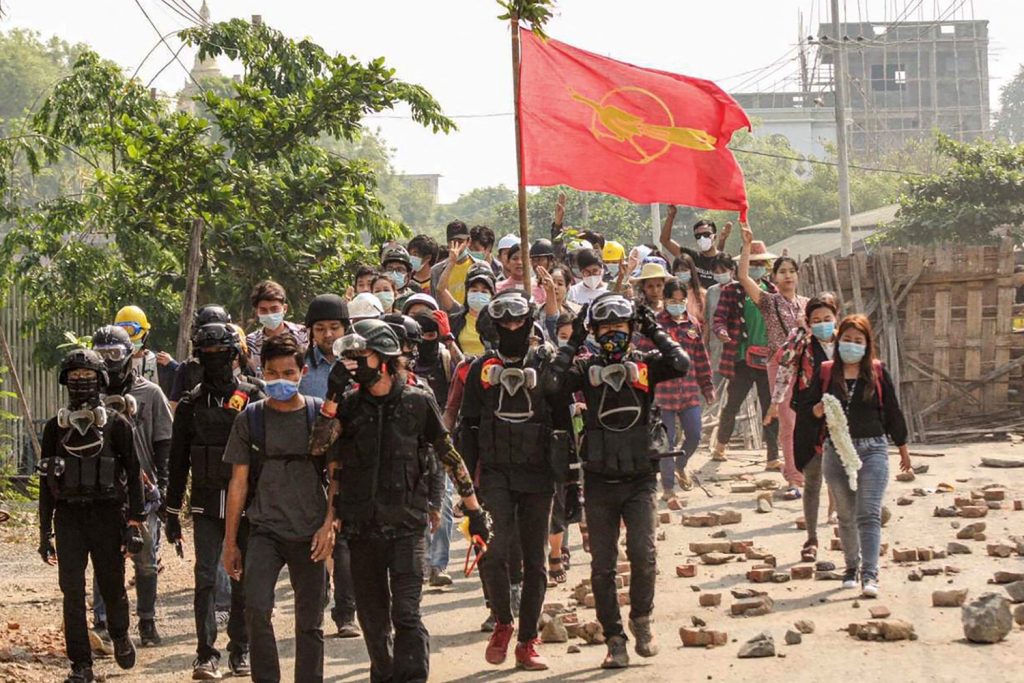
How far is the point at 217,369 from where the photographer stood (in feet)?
28.5

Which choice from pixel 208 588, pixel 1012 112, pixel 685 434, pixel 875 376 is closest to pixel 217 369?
pixel 208 588

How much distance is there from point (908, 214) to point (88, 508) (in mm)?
42727

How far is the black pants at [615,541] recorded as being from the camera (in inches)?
339

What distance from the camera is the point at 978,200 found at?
4631cm

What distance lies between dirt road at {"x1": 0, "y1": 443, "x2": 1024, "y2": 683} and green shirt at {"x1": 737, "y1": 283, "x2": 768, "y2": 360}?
143cm

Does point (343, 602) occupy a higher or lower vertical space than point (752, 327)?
lower

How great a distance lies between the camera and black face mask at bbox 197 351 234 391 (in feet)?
28.5

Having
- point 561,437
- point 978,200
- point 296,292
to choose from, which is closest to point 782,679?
point 561,437

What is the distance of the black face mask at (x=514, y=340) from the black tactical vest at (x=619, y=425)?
350mm

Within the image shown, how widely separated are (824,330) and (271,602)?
4623mm

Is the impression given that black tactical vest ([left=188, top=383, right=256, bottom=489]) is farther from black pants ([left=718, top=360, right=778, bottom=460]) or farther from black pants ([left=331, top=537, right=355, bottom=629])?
black pants ([left=718, top=360, right=778, bottom=460])

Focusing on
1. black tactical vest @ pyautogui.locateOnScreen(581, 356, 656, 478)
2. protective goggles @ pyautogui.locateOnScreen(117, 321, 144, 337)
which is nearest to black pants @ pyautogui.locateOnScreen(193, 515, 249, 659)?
black tactical vest @ pyautogui.locateOnScreen(581, 356, 656, 478)

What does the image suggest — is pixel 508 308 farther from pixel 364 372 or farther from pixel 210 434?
pixel 210 434

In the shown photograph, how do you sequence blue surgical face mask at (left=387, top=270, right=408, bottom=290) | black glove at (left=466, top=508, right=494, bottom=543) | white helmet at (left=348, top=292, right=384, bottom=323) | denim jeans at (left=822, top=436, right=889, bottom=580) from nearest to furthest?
black glove at (left=466, top=508, right=494, bottom=543)
denim jeans at (left=822, top=436, right=889, bottom=580)
white helmet at (left=348, top=292, right=384, bottom=323)
blue surgical face mask at (left=387, top=270, right=408, bottom=290)
